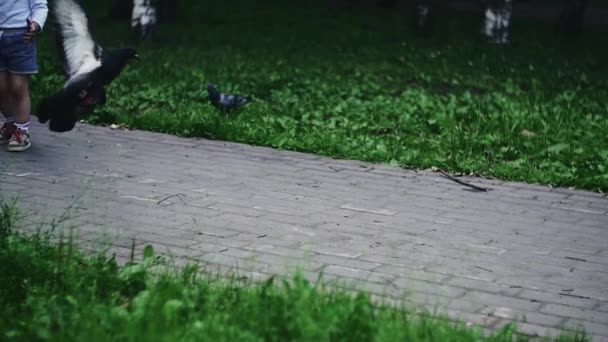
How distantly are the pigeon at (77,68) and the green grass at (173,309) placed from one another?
2.80 metres

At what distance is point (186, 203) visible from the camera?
737cm

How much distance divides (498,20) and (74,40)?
13.9 metres

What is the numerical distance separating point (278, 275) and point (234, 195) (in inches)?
88.0

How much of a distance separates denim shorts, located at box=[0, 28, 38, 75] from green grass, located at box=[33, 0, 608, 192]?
79.0 inches

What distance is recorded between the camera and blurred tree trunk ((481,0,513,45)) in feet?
68.4

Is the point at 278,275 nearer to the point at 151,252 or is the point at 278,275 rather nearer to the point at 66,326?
the point at 151,252

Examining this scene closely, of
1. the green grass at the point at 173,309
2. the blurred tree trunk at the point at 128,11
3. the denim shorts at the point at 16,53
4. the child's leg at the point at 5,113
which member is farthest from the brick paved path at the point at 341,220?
the blurred tree trunk at the point at 128,11

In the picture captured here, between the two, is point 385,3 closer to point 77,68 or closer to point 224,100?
point 224,100

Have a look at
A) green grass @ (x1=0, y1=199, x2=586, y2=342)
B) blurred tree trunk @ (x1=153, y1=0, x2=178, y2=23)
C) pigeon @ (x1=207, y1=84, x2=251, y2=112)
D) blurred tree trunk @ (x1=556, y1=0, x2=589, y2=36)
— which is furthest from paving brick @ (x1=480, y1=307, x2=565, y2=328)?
blurred tree trunk @ (x1=556, y1=0, x2=589, y2=36)

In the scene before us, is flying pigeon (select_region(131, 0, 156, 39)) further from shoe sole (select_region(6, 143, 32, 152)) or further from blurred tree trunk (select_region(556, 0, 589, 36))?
shoe sole (select_region(6, 143, 32, 152))

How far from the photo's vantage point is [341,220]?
7133 mm

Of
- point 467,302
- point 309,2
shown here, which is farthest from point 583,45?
point 467,302

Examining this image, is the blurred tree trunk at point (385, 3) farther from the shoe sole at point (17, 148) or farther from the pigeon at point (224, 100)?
the shoe sole at point (17, 148)

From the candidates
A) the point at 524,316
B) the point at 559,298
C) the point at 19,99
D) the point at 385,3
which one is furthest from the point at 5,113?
the point at 385,3
